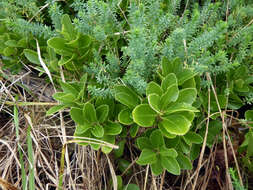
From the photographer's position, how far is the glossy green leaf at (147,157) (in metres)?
1.38

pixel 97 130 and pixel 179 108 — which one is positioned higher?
pixel 179 108

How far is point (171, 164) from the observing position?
1354 mm

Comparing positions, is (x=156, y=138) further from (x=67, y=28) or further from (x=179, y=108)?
(x=67, y=28)

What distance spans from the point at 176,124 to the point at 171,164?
0.25 meters

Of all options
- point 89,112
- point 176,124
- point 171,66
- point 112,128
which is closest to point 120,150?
point 112,128

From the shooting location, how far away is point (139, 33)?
1.20 meters

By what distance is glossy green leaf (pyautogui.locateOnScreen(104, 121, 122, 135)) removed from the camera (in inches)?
54.5

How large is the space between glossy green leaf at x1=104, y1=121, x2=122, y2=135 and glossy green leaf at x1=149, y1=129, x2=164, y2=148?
0.18 m

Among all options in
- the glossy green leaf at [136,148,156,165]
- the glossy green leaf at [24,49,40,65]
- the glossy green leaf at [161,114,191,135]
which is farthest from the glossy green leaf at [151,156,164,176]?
the glossy green leaf at [24,49,40,65]

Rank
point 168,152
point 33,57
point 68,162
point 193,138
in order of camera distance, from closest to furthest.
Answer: point 168,152 → point 193,138 → point 68,162 → point 33,57

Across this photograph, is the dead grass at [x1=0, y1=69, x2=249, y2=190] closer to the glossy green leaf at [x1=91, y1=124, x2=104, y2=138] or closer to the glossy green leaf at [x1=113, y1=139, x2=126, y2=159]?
the glossy green leaf at [x1=113, y1=139, x2=126, y2=159]

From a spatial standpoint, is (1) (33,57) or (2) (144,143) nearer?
(2) (144,143)

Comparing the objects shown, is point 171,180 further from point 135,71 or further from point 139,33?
point 139,33

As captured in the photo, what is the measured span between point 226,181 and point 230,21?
1.01 metres
